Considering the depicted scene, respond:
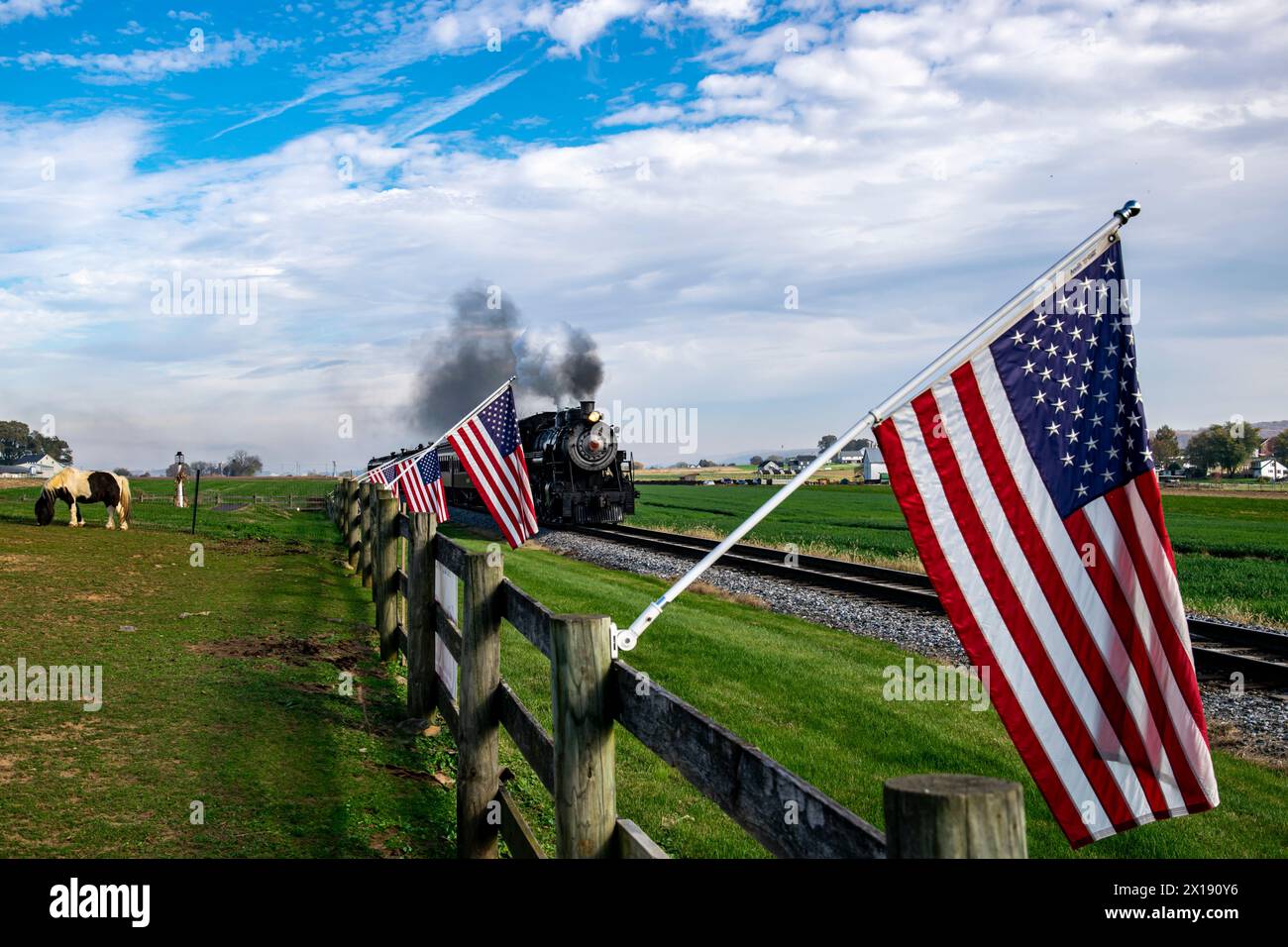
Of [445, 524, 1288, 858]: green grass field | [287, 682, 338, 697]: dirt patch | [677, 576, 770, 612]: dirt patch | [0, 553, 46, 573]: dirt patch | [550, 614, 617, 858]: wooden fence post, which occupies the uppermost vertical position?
[550, 614, 617, 858]: wooden fence post

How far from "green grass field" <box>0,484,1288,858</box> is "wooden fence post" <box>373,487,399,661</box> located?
0.28 m

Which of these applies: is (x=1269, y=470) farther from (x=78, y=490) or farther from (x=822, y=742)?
(x=822, y=742)

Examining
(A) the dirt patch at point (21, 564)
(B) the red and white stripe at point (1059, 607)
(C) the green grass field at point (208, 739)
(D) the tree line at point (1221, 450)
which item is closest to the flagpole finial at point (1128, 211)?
(B) the red and white stripe at point (1059, 607)

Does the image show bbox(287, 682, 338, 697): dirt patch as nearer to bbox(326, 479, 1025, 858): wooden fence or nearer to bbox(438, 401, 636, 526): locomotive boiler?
bbox(326, 479, 1025, 858): wooden fence

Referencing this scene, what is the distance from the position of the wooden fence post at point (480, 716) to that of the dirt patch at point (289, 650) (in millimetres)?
3966

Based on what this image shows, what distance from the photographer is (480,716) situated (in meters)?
5.00

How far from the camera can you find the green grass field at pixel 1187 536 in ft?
57.8

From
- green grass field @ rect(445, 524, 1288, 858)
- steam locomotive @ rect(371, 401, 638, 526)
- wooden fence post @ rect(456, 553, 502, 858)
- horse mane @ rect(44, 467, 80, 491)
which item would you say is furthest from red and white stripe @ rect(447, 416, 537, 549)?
steam locomotive @ rect(371, 401, 638, 526)

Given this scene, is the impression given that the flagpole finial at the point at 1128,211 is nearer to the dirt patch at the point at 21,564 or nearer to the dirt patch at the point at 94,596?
the dirt patch at the point at 94,596

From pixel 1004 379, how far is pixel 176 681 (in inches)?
242

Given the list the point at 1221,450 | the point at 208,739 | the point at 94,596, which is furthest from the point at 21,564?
the point at 1221,450

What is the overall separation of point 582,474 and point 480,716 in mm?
28212

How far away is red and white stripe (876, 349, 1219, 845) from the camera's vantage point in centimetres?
372
